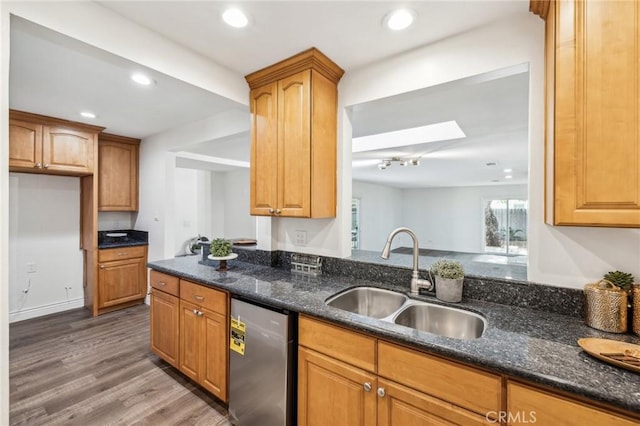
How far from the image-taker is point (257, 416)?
5.40ft

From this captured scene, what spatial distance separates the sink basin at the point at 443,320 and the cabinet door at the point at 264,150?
1.18 meters

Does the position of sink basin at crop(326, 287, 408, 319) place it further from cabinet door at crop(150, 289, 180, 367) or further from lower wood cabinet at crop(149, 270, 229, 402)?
cabinet door at crop(150, 289, 180, 367)

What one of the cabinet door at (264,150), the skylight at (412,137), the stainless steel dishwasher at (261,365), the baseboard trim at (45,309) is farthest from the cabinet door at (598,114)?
the baseboard trim at (45,309)

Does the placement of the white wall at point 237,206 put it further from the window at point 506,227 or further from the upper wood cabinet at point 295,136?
the window at point 506,227

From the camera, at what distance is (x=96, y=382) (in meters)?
2.21

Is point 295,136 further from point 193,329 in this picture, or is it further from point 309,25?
point 193,329

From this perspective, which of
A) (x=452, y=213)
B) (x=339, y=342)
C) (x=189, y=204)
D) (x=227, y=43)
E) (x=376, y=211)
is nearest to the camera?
(x=339, y=342)

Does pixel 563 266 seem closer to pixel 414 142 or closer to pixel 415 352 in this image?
pixel 415 352

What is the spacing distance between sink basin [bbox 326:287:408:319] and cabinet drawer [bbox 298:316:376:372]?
0.31m

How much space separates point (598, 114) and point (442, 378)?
1180 mm

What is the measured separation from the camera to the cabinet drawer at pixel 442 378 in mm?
1000

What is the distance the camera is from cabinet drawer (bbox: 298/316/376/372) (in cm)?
127

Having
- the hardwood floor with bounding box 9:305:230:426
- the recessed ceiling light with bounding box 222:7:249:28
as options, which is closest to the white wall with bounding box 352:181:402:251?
the hardwood floor with bounding box 9:305:230:426

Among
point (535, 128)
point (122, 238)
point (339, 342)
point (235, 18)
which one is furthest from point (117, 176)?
point (535, 128)
